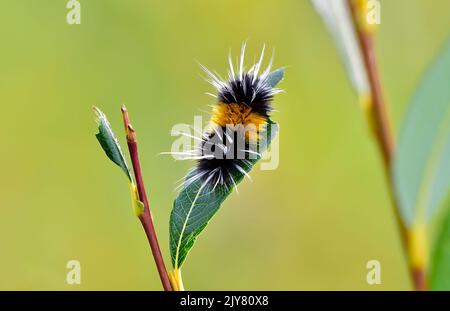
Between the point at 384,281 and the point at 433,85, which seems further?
the point at 384,281

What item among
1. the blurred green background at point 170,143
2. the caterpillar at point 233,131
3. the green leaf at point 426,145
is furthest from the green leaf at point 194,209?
the blurred green background at point 170,143

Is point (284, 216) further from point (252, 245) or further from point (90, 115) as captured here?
point (90, 115)

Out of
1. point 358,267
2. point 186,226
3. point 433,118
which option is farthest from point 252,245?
point 433,118

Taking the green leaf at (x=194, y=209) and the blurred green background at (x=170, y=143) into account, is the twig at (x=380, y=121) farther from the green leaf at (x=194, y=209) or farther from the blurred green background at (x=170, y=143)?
the blurred green background at (x=170, y=143)

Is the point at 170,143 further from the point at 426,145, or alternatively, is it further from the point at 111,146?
the point at 426,145

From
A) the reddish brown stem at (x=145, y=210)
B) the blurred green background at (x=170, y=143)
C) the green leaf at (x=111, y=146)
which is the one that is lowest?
the reddish brown stem at (x=145, y=210)

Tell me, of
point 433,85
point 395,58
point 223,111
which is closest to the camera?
point 433,85

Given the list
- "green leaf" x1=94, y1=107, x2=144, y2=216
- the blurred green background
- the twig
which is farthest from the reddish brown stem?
the blurred green background

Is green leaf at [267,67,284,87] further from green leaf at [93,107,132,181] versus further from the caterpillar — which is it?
green leaf at [93,107,132,181]
